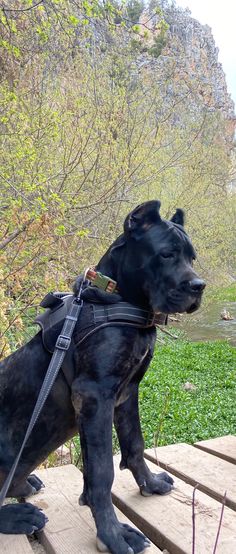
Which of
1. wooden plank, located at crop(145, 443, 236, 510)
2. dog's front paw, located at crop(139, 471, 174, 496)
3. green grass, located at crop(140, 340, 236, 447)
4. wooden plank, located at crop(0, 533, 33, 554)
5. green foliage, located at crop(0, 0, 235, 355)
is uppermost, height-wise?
green foliage, located at crop(0, 0, 235, 355)

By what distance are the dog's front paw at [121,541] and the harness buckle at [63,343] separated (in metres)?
0.67

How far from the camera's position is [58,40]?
301 inches

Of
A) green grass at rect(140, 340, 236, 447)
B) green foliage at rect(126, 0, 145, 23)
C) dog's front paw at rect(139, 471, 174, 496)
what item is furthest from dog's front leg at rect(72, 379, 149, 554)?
green foliage at rect(126, 0, 145, 23)

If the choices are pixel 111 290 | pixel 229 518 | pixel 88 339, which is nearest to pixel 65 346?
pixel 88 339

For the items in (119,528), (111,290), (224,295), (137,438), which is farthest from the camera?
(224,295)

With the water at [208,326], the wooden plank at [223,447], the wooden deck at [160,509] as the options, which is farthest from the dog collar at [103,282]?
the water at [208,326]

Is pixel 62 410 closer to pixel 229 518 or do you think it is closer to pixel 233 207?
pixel 229 518

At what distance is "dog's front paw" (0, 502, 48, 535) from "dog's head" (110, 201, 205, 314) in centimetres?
99

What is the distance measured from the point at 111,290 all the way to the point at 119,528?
2.93 ft

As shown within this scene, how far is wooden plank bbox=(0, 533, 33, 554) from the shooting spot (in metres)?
1.85

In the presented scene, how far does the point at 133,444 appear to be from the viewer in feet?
7.20

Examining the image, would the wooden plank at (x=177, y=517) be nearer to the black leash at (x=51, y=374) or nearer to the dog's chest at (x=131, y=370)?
the dog's chest at (x=131, y=370)

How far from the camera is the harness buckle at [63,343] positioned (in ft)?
5.97

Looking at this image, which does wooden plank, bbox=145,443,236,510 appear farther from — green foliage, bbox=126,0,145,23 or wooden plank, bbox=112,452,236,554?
green foliage, bbox=126,0,145,23
